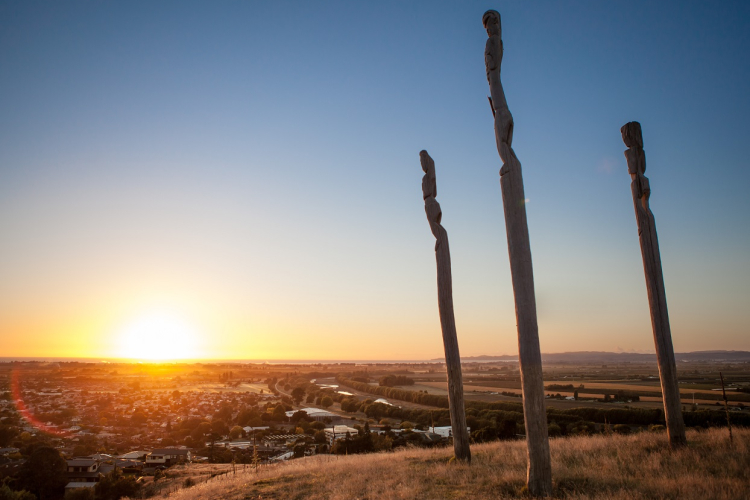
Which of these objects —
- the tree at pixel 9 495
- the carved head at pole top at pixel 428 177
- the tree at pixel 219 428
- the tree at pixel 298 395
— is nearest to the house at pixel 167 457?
the tree at pixel 9 495

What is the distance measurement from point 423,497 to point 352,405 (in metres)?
56.1

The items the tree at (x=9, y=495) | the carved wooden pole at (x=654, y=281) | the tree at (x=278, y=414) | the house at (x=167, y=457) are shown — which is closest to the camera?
the carved wooden pole at (x=654, y=281)

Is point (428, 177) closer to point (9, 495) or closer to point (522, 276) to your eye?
point (522, 276)

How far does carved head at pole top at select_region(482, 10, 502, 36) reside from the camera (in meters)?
8.66

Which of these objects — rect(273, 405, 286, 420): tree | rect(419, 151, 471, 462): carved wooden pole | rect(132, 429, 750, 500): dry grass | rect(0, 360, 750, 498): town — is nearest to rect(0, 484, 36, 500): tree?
rect(0, 360, 750, 498): town

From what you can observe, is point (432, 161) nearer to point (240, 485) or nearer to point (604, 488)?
point (604, 488)

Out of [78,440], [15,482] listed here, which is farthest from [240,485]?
[78,440]

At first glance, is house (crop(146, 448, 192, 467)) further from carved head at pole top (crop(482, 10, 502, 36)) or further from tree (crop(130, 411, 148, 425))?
carved head at pole top (crop(482, 10, 502, 36))

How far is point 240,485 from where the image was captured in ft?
39.2

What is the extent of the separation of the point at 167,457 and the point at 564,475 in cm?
3120

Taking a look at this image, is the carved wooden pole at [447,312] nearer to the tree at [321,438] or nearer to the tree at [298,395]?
the tree at [321,438]

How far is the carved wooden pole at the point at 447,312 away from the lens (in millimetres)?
10789

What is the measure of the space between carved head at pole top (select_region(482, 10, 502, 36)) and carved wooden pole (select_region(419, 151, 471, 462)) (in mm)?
4310

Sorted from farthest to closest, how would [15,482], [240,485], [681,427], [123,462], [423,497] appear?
1. [123,462]
2. [15,482]
3. [240,485]
4. [681,427]
5. [423,497]
